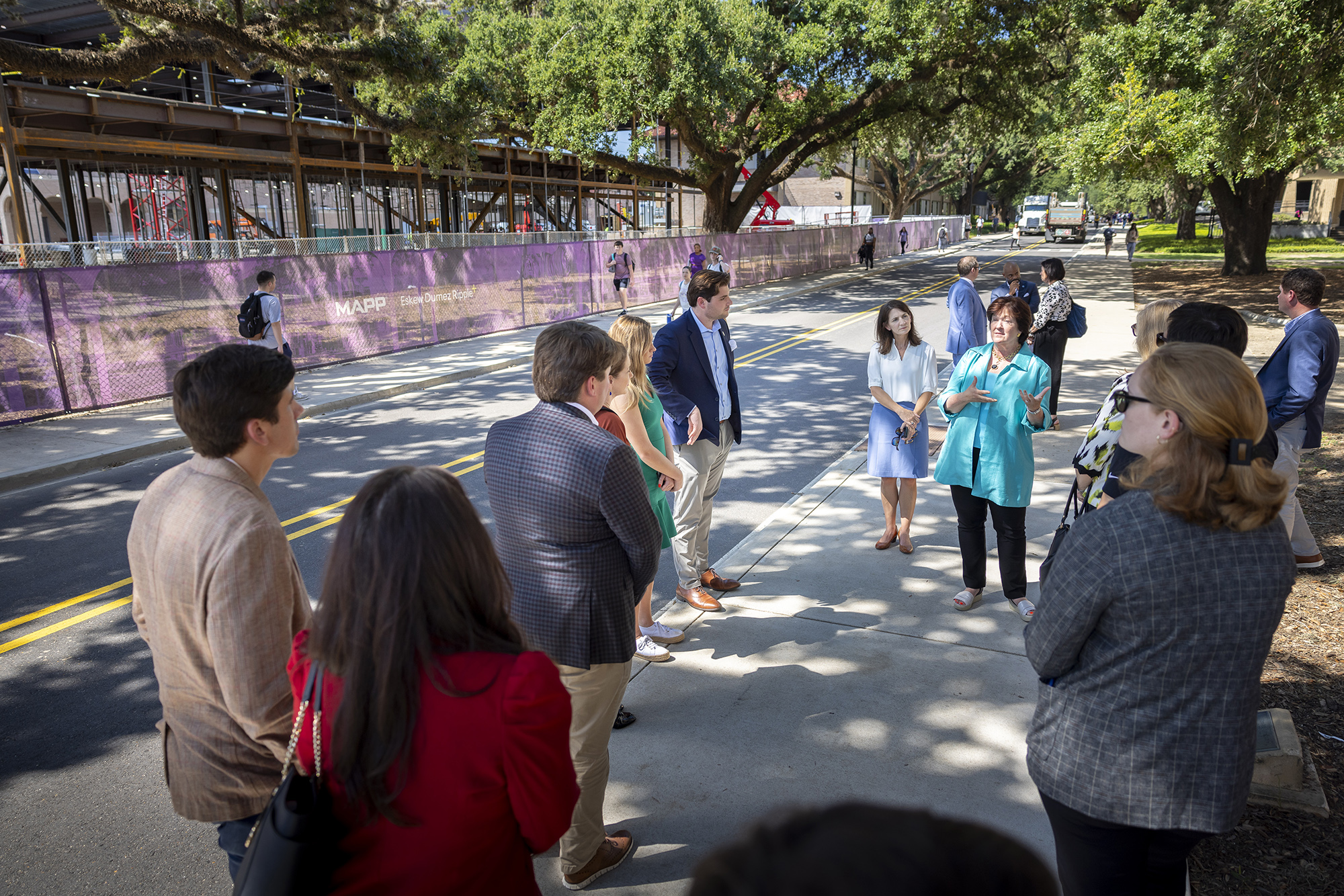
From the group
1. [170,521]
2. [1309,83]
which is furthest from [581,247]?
[170,521]

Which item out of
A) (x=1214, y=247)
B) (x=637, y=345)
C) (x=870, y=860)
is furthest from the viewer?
(x=1214, y=247)

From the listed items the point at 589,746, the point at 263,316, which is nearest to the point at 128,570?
the point at 589,746

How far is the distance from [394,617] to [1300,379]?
5.82 meters

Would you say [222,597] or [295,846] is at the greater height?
[222,597]

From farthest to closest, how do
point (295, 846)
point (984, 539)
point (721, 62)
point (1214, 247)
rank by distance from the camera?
1. point (1214, 247)
2. point (721, 62)
3. point (984, 539)
4. point (295, 846)

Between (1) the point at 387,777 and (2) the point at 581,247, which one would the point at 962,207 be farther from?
(1) the point at 387,777

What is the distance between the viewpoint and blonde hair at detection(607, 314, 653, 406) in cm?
470

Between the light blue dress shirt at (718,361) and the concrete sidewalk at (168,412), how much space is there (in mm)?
7604

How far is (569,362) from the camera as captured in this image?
3121 mm

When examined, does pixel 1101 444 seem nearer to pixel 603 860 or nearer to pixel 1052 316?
pixel 603 860

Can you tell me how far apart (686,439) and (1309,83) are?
15.2 metres

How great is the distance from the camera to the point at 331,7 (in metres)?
13.4

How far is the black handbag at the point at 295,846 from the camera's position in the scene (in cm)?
151

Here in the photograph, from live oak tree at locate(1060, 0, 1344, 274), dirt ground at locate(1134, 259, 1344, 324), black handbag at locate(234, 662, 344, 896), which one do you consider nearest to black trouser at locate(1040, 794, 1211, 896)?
black handbag at locate(234, 662, 344, 896)
